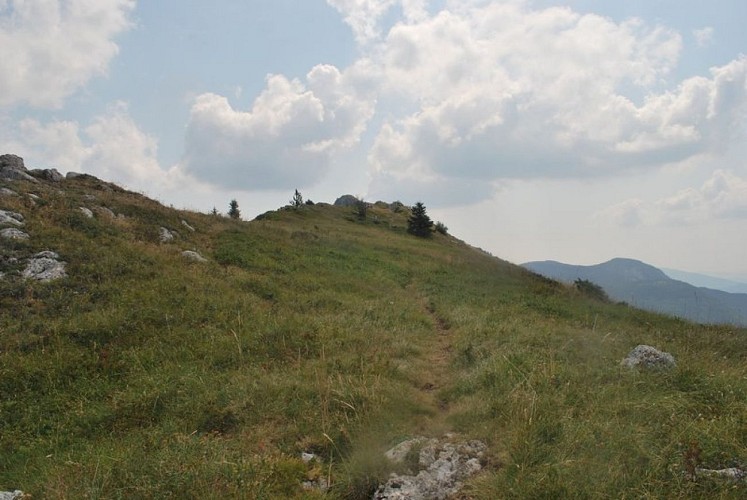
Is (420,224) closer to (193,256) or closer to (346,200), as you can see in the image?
(346,200)

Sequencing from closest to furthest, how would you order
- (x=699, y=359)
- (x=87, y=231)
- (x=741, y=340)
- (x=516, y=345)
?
(x=699, y=359) → (x=516, y=345) → (x=741, y=340) → (x=87, y=231)

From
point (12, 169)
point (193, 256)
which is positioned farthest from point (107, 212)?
point (12, 169)

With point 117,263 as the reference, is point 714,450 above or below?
below

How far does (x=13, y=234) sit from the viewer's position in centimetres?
1731

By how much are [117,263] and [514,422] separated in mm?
15687

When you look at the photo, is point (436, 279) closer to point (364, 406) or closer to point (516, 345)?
point (516, 345)

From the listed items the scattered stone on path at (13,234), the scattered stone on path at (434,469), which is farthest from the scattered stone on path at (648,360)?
the scattered stone on path at (13,234)

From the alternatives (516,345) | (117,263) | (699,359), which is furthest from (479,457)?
(117,263)

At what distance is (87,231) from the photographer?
1972 centimetres

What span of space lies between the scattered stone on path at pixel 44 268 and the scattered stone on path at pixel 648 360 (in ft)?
56.5

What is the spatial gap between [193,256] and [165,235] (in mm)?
3593

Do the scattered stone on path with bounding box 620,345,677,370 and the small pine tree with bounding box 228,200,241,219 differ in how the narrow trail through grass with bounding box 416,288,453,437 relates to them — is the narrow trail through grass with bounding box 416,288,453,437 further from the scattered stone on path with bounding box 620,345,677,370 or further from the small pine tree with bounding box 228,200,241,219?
the small pine tree with bounding box 228,200,241,219

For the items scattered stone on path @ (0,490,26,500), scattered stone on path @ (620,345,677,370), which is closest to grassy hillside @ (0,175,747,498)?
scattered stone on path @ (0,490,26,500)

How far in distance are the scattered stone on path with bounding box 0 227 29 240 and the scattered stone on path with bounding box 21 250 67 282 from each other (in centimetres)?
156
